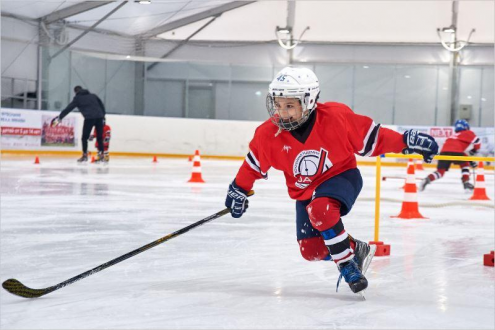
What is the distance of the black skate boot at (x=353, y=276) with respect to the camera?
10.5 feet

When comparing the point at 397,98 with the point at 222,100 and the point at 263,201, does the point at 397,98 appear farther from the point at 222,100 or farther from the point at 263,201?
the point at 263,201

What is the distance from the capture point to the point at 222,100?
71.8 ft

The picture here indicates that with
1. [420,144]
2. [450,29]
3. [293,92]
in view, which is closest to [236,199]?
[293,92]

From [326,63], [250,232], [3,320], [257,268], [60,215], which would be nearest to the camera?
[3,320]

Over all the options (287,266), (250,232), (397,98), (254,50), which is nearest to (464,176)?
(250,232)

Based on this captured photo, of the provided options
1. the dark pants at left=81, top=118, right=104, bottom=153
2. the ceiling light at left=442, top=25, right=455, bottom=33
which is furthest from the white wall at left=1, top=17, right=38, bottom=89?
the ceiling light at left=442, top=25, right=455, bottom=33

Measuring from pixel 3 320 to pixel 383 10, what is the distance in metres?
20.5

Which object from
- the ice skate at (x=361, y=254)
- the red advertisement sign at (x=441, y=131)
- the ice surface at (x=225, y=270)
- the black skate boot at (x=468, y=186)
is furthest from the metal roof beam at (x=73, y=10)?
the ice skate at (x=361, y=254)

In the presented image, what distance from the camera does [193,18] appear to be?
885 inches

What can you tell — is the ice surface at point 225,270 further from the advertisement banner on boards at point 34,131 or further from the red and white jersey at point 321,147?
the advertisement banner on boards at point 34,131

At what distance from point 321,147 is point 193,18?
1973cm

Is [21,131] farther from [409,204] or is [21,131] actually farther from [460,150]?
[409,204]

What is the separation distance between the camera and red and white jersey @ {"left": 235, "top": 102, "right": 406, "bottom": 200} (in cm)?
328

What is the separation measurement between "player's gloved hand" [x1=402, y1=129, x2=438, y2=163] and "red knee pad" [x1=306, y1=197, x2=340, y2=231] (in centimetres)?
43
